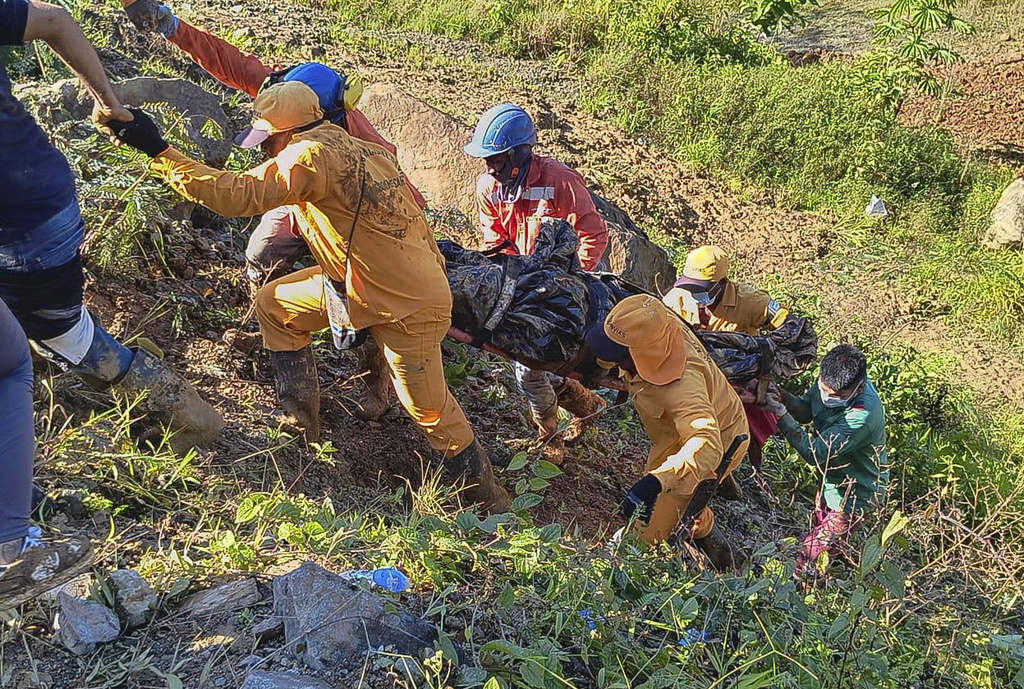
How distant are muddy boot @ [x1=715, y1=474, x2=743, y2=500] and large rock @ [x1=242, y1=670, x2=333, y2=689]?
2848 millimetres

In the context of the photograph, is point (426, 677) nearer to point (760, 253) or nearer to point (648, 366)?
point (648, 366)

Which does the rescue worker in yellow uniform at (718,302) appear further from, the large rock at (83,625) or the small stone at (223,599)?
the large rock at (83,625)

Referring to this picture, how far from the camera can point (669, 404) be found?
368cm

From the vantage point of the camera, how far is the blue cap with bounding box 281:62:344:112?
363 centimetres

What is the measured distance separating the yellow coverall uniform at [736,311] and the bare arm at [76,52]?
2.79 metres

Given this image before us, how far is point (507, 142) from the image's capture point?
4414mm

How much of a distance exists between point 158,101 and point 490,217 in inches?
68.4

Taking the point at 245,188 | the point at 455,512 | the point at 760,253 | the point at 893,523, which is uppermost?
the point at 245,188

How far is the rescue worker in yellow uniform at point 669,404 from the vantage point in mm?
3531

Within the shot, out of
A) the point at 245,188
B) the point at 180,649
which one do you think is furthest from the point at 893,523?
the point at 245,188

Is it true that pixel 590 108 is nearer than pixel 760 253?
No

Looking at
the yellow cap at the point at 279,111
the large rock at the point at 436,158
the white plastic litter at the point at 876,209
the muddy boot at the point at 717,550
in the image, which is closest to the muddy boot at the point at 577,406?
the muddy boot at the point at 717,550

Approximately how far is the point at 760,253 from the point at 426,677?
22.0ft

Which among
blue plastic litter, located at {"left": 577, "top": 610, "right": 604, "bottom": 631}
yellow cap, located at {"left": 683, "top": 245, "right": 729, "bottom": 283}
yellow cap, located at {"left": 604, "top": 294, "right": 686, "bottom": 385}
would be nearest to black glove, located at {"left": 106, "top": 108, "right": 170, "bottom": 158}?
yellow cap, located at {"left": 604, "top": 294, "right": 686, "bottom": 385}
